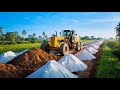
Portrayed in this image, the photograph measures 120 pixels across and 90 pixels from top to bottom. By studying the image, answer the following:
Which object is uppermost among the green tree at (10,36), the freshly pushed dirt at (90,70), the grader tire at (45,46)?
the green tree at (10,36)

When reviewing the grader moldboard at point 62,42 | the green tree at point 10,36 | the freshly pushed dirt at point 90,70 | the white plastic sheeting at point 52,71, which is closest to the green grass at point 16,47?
the green tree at point 10,36

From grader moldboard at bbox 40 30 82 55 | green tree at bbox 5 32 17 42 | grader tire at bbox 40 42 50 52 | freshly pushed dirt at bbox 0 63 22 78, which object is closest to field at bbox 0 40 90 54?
green tree at bbox 5 32 17 42

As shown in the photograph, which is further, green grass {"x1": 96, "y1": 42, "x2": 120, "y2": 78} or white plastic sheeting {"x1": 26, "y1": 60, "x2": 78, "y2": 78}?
green grass {"x1": 96, "y1": 42, "x2": 120, "y2": 78}

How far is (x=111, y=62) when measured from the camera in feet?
27.6

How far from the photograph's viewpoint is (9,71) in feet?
23.8

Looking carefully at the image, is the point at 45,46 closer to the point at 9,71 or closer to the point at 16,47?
the point at 16,47

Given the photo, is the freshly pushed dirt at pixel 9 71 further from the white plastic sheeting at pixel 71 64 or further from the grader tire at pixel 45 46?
the grader tire at pixel 45 46

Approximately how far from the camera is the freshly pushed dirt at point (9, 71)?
714 centimetres

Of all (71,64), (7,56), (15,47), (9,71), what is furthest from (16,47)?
(71,64)

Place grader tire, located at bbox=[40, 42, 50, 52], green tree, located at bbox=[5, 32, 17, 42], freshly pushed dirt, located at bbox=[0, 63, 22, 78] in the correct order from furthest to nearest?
grader tire, located at bbox=[40, 42, 50, 52]
green tree, located at bbox=[5, 32, 17, 42]
freshly pushed dirt, located at bbox=[0, 63, 22, 78]

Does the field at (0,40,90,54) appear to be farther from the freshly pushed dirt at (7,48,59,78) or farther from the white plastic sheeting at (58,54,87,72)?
the white plastic sheeting at (58,54,87,72)

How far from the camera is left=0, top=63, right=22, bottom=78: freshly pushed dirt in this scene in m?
7.14
